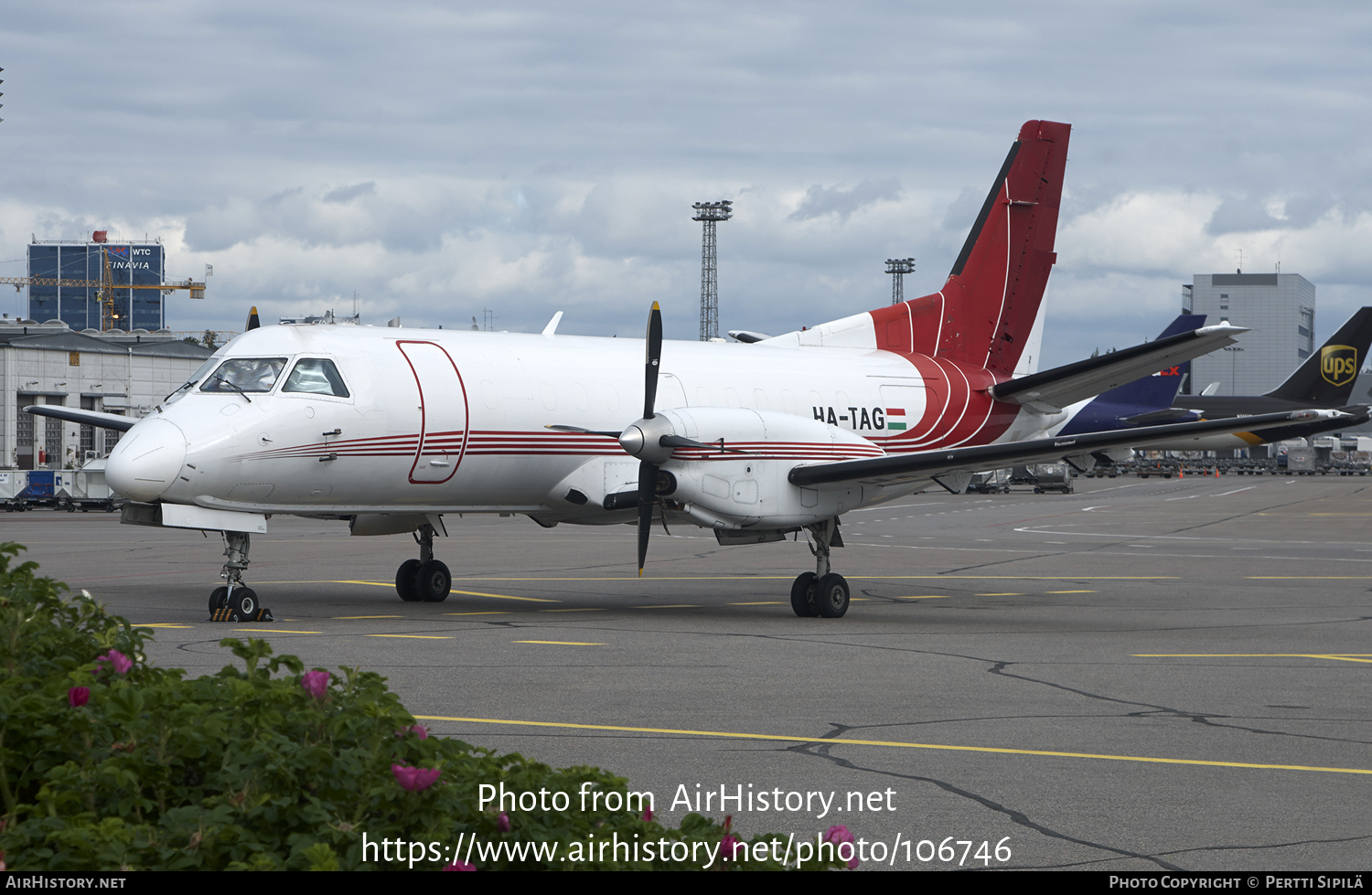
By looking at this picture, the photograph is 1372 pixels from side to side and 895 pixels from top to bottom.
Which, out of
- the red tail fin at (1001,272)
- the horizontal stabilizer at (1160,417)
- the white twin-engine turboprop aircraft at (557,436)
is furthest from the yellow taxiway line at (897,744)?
the horizontal stabilizer at (1160,417)

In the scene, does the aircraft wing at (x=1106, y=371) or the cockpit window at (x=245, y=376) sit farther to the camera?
the aircraft wing at (x=1106, y=371)

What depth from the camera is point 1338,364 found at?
4581 centimetres

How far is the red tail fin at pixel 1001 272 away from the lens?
67.9ft

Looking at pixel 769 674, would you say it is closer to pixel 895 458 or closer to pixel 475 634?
pixel 475 634

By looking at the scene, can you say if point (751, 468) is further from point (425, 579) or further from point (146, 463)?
point (146, 463)

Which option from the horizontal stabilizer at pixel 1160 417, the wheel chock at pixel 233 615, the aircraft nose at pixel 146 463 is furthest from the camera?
the horizontal stabilizer at pixel 1160 417

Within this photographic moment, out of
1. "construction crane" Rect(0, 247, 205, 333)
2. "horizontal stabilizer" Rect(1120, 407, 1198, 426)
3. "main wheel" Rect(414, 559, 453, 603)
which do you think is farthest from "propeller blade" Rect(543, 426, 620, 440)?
"construction crane" Rect(0, 247, 205, 333)

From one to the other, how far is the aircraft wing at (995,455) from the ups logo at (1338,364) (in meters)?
33.0

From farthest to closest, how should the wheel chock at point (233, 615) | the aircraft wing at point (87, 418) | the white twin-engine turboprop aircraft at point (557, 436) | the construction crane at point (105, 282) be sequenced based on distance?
the construction crane at point (105, 282) < the aircraft wing at point (87, 418) < the white twin-engine turboprop aircraft at point (557, 436) < the wheel chock at point (233, 615)

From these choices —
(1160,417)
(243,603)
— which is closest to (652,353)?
(243,603)

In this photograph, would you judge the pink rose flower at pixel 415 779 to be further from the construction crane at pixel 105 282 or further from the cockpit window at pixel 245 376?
the construction crane at pixel 105 282
